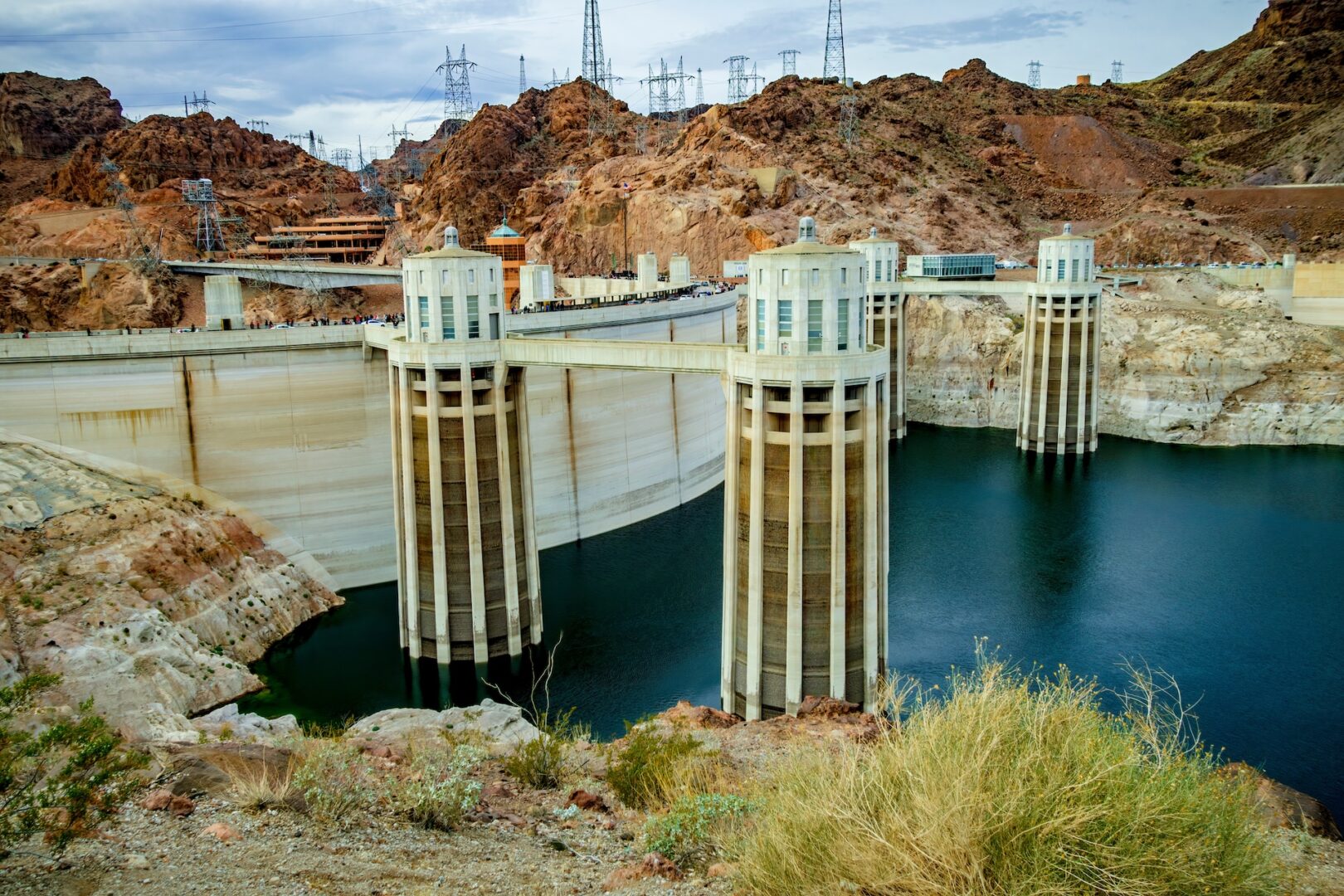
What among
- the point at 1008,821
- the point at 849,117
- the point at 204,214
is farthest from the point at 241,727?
the point at 849,117

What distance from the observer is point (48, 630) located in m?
30.0

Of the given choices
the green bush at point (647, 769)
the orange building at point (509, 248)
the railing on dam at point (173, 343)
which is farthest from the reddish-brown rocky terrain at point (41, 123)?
the green bush at point (647, 769)

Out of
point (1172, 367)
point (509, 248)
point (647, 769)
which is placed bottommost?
point (647, 769)

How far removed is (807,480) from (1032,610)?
690 inches

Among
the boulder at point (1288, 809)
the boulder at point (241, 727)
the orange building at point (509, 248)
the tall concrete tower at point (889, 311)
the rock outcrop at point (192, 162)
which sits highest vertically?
the rock outcrop at point (192, 162)

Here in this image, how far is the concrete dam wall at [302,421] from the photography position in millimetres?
38750

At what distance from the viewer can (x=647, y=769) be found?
20016mm

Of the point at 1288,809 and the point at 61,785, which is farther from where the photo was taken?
the point at 1288,809

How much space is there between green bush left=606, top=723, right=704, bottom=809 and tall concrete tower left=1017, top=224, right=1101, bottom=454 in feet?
180

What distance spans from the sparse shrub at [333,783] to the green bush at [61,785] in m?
2.66

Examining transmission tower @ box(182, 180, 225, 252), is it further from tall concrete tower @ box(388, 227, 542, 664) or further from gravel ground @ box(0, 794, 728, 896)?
gravel ground @ box(0, 794, 728, 896)

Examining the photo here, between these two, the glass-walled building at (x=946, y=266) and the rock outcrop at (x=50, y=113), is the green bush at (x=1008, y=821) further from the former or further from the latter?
the rock outcrop at (x=50, y=113)

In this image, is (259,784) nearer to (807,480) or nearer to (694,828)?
(694,828)

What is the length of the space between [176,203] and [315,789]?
376ft
